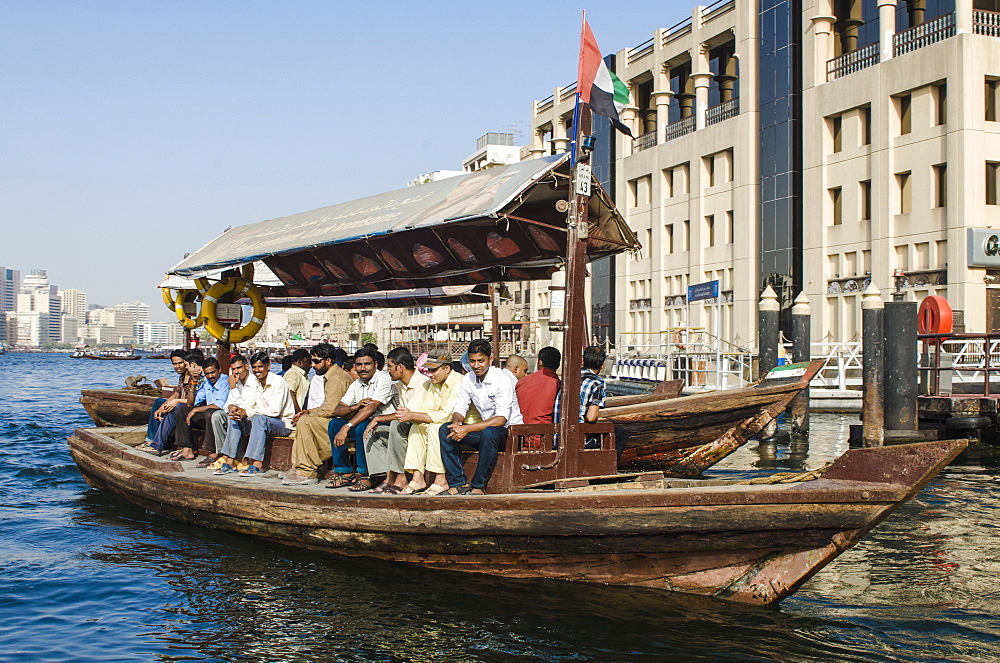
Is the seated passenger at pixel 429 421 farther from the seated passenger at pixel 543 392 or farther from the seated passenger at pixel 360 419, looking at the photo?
the seated passenger at pixel 543 392

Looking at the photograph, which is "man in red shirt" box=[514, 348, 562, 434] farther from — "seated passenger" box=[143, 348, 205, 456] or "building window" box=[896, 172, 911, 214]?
"building window" box=[896, 172, 911, 214]

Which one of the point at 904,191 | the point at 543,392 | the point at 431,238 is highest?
the point at 904,191

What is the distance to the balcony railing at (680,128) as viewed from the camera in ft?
118

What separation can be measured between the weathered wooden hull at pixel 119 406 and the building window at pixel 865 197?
69.7 feet

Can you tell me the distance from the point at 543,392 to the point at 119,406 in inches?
427

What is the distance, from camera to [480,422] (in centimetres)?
780

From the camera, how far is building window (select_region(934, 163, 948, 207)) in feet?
81.5

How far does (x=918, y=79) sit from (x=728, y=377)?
9.90m

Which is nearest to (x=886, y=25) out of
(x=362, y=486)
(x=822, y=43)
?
(x=822, y=43)

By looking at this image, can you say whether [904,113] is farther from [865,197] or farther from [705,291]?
[705,291]

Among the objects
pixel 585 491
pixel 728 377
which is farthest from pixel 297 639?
pixel 728 377

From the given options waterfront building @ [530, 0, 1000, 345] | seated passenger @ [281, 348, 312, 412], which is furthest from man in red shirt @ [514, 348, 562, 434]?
waterfront building @ [530, 0, 1000, 345]

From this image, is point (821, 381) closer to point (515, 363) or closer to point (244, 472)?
point (515, 363)

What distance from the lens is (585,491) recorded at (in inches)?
273
